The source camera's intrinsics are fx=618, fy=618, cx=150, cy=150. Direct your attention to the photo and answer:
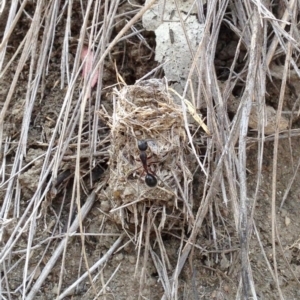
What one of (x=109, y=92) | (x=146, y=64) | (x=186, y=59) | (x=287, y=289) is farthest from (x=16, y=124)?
(x=287, y=289)

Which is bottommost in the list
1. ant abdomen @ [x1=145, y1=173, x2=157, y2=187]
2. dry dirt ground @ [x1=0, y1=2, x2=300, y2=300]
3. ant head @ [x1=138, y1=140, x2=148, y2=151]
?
dry dirt ground @ [x1=0, y1=2, x2=300, y2=300]

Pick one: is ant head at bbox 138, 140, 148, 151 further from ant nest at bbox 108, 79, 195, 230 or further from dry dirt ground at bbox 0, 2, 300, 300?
dry dirt ground at bbox 0, 2, 300, 300

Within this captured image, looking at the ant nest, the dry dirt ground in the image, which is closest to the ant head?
the ant nest

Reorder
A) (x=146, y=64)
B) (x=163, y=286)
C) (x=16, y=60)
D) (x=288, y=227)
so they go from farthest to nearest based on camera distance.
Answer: (x=16, y=60) → (x=146, y=64) → (x=288, y=227) → (x=163, y=286)

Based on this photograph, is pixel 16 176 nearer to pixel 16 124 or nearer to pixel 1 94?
pixel 16 124

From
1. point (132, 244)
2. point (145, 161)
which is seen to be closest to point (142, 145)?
point (145, 161)

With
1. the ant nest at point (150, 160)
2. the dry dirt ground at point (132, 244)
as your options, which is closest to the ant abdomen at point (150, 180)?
the ant nest at point (150, 160)

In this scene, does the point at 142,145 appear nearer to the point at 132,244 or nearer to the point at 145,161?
the point at 145,161
